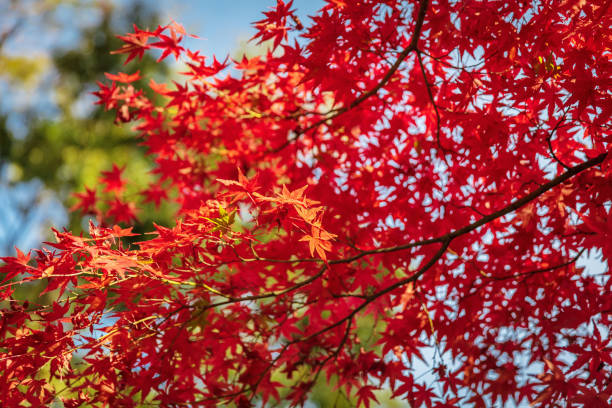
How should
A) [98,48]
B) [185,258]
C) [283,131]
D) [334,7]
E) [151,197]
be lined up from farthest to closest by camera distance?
[98,48] < [151,197] < [283,131] < [334,7] < [185,258]

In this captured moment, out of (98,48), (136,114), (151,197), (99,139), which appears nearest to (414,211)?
(136,114)

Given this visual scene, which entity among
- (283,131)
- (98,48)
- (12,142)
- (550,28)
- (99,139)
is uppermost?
(98,48)

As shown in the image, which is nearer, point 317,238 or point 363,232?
point 317,238

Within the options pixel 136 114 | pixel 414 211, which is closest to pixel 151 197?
pixel 136 114

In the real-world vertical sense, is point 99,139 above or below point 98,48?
below

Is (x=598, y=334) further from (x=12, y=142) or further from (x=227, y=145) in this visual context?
(x=12, y=142)

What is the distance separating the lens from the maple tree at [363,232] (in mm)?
1540

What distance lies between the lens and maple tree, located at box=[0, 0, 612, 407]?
1540mm

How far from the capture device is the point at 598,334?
1.64 metres

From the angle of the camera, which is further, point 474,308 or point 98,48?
point 98,48

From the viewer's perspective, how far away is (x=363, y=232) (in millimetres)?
2502

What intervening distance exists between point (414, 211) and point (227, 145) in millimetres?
1236

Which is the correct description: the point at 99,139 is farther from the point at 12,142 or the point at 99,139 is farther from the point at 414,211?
the point at 414,211

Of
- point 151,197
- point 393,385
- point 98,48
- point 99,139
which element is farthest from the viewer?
point 98,48
